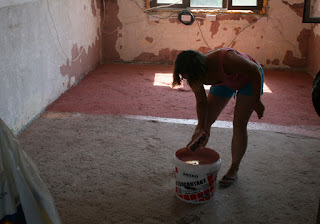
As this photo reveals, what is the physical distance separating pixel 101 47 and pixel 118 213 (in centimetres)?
461

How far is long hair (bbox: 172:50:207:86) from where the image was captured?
2.00m

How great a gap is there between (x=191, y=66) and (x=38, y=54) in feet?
7.27

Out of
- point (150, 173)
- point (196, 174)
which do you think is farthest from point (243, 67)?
point (150, 173)

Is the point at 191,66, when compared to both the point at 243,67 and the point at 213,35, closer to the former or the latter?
the point at 243,67

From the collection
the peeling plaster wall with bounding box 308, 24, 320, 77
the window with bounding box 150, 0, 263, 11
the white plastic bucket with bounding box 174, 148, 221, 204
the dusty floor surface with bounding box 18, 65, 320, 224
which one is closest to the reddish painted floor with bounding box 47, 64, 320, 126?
the dusty floor surface with bounding box 18, 65, 320, 224

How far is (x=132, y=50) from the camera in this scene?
21.0ft

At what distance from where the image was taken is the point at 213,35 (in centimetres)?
611

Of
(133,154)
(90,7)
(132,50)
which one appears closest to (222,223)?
(133,154)

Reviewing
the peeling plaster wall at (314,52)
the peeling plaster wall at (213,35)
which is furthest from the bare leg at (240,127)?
the peeling plaster wall at (213,35)

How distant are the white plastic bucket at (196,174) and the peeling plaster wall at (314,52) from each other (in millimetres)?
3818

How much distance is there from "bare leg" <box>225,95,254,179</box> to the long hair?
0.42m

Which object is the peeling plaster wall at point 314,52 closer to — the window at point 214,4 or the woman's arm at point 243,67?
the window at point 214,4

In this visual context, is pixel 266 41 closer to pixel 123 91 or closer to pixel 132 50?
pixel 132 50

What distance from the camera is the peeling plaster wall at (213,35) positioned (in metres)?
5.93
